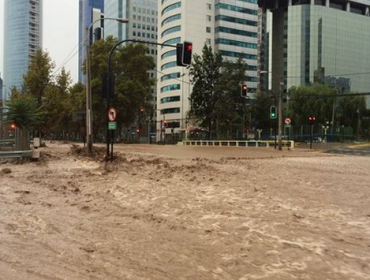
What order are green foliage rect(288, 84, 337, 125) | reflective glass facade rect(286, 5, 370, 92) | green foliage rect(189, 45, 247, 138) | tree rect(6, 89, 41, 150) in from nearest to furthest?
1. tree rect(6, 89, 41, 150)
2. green foliage rect(189, 45, 247, 138)
3. green foliage rect(288, 84, 337, 125)
4. reflective glass facade rect(286, 5, 370, 92)

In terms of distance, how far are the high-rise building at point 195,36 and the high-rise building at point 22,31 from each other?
186ft

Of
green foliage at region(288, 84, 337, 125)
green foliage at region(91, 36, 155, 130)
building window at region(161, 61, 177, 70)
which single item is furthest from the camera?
building window at region(161, 61, 177, 70)

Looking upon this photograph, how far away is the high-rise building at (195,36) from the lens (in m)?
117

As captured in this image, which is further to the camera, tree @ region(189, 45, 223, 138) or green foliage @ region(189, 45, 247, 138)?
tree @ region(189, 45, 223, 138)

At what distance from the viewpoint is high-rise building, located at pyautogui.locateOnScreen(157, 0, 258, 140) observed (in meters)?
117

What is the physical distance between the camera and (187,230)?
298 inches

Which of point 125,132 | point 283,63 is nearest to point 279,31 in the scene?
point 283,63

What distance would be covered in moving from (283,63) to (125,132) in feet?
187

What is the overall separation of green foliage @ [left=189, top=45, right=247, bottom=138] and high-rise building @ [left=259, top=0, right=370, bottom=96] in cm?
6059

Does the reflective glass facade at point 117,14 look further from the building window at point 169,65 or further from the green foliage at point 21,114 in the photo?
the green foliage at point 21,114

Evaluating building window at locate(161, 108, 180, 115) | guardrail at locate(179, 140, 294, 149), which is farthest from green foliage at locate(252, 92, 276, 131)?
building window at locate(161, 108, 180, 115)

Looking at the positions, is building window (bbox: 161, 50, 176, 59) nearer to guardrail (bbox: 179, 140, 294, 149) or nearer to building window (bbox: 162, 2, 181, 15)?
building window (bbox: 162, 2, 181, 15)

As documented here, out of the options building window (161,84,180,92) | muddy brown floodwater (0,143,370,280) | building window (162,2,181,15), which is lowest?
muddy brown floodwater (0,143,370,280)

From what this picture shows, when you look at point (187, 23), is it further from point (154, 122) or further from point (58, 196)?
point (58, 196)
